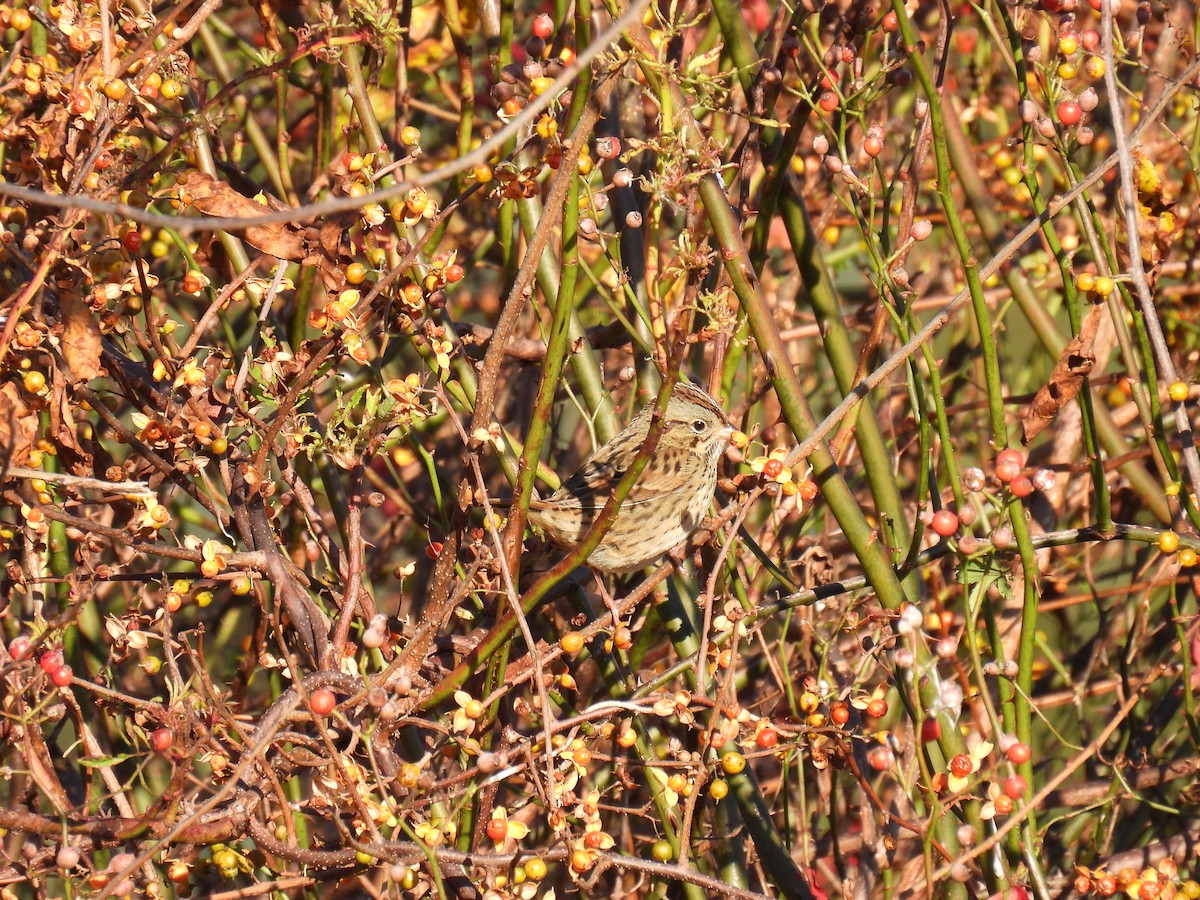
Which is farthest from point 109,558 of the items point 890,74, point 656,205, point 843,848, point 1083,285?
point 1083,285

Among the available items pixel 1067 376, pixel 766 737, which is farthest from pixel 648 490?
pixel 1067 376

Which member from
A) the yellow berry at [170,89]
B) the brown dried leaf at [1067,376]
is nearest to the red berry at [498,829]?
the brown dried leaf at [1067,376]

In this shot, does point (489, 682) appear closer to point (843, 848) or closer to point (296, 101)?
point (843, 848)

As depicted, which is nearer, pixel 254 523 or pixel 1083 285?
pixel 1083 285

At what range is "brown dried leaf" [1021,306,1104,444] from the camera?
7.55 ft

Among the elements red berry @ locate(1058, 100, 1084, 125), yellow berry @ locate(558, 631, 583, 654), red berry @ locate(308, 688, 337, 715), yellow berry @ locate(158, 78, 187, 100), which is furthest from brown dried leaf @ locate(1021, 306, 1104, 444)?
yellow berry @ locate(158, 78, 187, 100)

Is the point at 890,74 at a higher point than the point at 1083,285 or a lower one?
higher

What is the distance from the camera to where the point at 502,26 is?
3.06 metres

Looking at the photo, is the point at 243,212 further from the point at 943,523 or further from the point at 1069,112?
the point at 1069,112

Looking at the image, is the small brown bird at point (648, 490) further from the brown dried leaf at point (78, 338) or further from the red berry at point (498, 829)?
the brown dried leaf at point (78, 338)

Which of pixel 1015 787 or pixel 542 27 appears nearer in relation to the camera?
pixel 1015 787

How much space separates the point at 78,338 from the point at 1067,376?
74.3 inches

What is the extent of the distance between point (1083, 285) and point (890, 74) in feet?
2.54

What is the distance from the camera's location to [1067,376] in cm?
233
